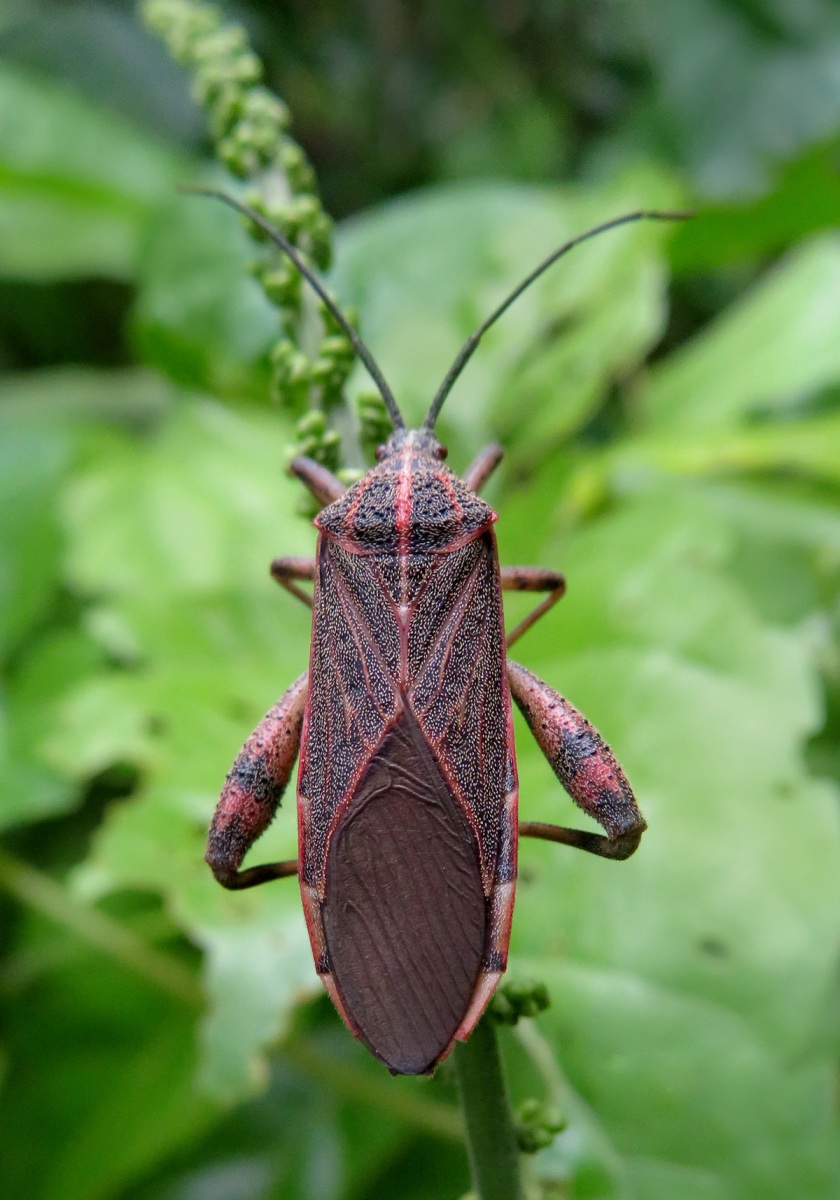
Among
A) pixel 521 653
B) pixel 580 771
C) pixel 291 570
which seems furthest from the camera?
pixel 521 653


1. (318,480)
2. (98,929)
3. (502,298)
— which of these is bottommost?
(98,929)

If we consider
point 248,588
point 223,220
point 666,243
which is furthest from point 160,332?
point 666,243

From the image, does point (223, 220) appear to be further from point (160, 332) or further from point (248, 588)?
point (248, 588)

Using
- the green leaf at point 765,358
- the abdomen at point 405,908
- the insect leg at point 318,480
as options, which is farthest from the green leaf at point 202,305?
the abdomen at point 405,908

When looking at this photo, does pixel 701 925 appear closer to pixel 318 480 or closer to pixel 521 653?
pixel 521 653

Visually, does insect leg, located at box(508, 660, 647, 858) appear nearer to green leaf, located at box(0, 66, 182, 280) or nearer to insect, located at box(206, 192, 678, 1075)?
insect, located at box(206, 192, 678, 1075)

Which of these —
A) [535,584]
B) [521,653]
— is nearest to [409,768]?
[535,584]
